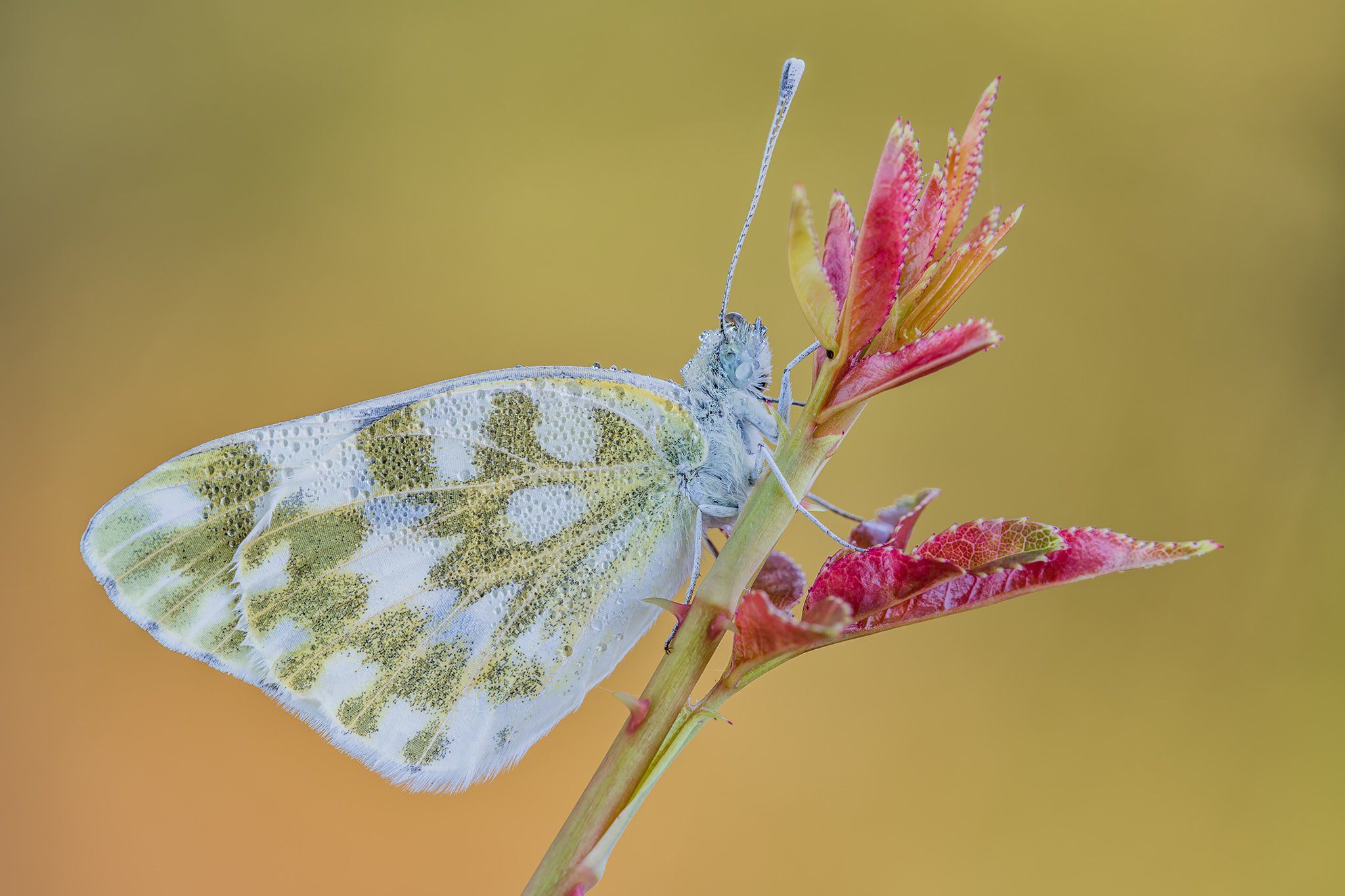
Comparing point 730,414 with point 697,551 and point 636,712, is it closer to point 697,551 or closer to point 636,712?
point 697,551

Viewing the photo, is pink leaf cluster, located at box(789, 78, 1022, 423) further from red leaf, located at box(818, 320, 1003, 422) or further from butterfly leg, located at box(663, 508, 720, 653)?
butterfly leg, located at box(663, 508, 720, 653)

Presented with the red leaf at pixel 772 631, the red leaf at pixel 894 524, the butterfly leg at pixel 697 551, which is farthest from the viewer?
the butterfly leg at pixel 697 551

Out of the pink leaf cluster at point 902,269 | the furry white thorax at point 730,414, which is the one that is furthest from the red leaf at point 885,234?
the furry white thorax at point 730,414

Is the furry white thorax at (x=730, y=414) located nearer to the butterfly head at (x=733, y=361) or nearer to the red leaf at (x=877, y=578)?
the butterfly head at (x=733, y=361)

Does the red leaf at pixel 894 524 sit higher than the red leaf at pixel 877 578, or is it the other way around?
the red leaf at pixel 894 524

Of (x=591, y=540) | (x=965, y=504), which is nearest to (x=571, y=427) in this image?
(x=591, y=540)

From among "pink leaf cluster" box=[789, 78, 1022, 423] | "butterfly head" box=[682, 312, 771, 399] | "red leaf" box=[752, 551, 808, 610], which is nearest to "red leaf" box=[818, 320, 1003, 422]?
"pink leaf cluster" box=[789, 78, 1022, 423]

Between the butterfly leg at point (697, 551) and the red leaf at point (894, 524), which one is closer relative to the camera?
the red leaf at point (894, 524)

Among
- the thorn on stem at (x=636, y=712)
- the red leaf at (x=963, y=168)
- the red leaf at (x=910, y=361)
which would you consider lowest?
the thorn on stem at (x=636, y=712)
